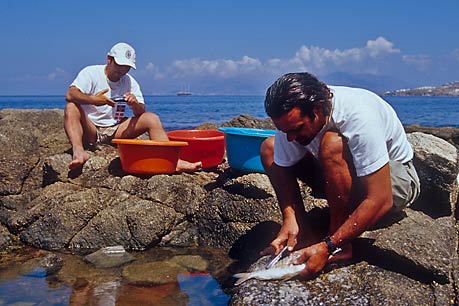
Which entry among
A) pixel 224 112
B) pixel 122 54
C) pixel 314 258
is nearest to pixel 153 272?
pixel 314 258

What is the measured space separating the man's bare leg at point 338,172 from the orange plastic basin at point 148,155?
261 cm

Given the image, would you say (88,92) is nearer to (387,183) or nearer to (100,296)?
(100,296)

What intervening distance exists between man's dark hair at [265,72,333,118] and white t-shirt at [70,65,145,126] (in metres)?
3.39

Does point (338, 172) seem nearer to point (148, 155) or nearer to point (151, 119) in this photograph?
point (148, 155)

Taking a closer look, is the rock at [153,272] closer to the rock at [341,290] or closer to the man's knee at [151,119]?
the rock at [341,290]

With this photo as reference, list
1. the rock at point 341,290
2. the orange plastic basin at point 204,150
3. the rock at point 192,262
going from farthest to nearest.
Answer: the orange plastic basin at point 204,150
the rock at point 192,262
the rock at point 341,290

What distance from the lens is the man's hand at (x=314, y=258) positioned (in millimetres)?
3650

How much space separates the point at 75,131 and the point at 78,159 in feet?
1.31

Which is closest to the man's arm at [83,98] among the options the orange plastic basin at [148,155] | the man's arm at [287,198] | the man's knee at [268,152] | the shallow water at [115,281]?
the orange plastic basin at [148,155]

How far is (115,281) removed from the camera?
457 cm

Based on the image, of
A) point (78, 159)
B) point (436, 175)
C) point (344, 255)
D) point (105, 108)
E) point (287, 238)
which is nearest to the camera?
point (344, 255)

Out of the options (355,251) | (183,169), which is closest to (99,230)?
(183,169)

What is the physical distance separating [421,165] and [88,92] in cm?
401

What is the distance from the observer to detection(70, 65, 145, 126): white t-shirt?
6496 millimetres
